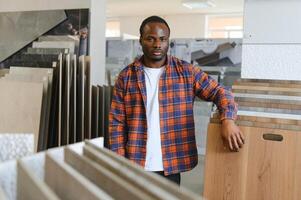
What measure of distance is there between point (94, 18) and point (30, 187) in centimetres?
268

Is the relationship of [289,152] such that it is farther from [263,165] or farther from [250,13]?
[250,13]

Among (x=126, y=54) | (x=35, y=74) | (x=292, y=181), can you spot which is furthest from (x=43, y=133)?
(x=126, y=54)

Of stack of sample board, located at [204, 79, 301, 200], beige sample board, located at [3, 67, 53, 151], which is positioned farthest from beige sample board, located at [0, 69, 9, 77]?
stack of sample board, located at [204, 79, 301, 200]

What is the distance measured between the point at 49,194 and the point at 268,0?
1.50 meters

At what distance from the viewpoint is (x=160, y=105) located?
1.45m

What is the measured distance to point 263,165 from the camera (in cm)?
122

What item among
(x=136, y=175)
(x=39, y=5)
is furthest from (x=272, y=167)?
(x=39, y=5)

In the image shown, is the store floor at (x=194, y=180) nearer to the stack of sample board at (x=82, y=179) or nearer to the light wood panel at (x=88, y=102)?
the light wood panel at (x=88, y=102)

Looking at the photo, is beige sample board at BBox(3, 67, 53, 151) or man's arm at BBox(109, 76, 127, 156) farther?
beige sample board at BBox(3, 67, 53, 151)

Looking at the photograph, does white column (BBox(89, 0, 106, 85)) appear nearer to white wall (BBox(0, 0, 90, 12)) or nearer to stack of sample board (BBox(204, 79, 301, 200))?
white wall (BBox(0, 0, 90, 12))

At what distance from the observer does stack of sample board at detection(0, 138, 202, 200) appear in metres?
0.37

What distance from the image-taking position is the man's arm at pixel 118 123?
4.91 ft

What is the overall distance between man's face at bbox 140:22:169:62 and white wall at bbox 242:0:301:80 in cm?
45

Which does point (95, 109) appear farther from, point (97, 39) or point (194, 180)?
point (194, 180)
